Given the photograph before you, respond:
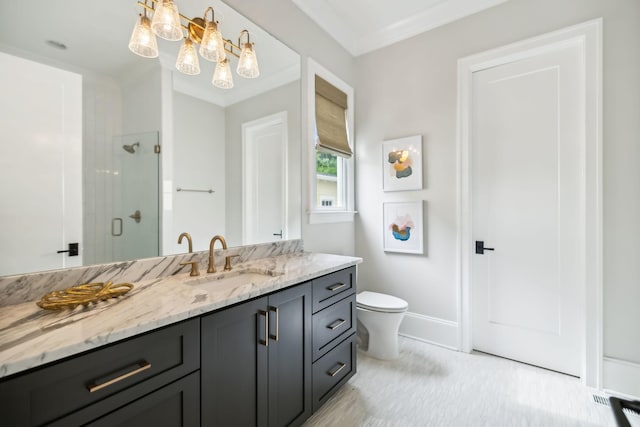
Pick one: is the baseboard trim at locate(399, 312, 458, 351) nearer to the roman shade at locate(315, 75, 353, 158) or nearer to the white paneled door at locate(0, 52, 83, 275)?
the roman shade at locate(315, 75, 353, 158)

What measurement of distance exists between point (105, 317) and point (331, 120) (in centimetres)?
229

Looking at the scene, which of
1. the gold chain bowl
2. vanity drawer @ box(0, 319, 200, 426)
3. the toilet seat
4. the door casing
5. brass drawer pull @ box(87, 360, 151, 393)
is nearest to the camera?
vanity drawer @ box(0, 319, 200, 426)

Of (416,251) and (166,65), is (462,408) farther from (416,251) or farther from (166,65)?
(166,65)

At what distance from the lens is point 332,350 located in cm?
174

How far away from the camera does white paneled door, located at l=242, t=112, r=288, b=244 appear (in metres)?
1.99

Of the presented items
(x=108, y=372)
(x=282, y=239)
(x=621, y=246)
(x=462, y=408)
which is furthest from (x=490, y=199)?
(x=108, y=372)

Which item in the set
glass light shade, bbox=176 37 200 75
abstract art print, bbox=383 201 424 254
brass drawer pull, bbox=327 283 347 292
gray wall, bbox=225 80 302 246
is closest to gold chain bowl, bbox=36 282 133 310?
gray wall, bbox=225 80 302 246

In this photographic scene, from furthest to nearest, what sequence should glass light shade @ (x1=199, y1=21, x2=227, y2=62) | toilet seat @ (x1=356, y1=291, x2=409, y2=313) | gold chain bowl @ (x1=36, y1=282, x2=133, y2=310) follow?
toilet seat @ (x1=356, y1=291, x2=409, y2=313)
glass light shade @ (x1=199, y1=21, x2=227, y2=62)
gold chain bowl @ (x1=36, y1=282, x2=133, y2=310)

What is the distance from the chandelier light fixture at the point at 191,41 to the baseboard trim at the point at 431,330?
248 cm

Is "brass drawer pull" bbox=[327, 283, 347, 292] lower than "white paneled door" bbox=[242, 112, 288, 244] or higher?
lower

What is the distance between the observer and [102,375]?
80cm

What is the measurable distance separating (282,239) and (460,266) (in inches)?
60.4

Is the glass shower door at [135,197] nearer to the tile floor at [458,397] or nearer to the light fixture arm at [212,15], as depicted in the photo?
the light fixture arm at [212,15]

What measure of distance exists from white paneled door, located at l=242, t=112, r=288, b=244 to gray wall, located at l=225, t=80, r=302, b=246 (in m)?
0.04
